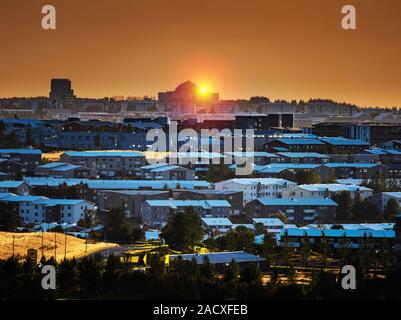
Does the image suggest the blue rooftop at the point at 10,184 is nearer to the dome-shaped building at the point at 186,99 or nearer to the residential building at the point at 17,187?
the residential building at the point at 17,187

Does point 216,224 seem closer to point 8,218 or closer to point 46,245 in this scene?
point 8,218

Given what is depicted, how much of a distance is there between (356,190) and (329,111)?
19412 millimetres

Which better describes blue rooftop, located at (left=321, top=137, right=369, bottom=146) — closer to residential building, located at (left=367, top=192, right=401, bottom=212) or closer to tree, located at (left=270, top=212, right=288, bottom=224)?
residential building, located at (left=367, top=192, right=401, bottom=212)

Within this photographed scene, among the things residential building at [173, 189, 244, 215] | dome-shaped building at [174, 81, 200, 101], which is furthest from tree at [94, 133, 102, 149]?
dome-shaped building at [174, 81, 200, 101]

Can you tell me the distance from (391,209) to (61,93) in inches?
525

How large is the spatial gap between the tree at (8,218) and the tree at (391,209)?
3384 mm

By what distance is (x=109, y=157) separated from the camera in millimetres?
16766

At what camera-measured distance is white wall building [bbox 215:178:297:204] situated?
560 inches

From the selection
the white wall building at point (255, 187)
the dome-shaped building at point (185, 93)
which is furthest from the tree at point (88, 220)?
the dome-shaped building at point (185, 93)

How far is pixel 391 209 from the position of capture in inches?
525

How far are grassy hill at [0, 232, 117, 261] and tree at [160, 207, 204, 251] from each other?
0.43 metres

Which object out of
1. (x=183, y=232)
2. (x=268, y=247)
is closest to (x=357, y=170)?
(x=183, y=232)

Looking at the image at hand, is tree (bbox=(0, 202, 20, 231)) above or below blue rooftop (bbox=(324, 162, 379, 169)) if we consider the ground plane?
below

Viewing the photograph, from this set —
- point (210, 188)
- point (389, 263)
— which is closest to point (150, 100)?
point (210, 188)
